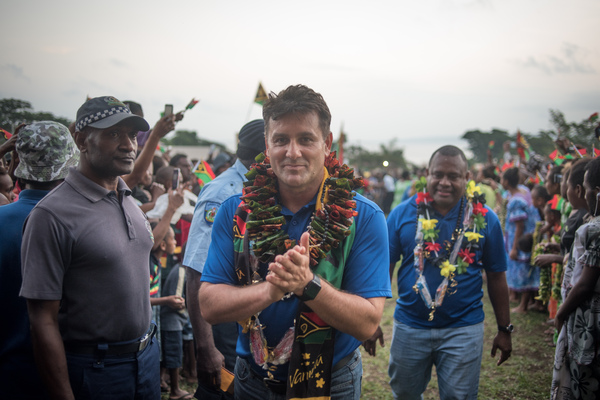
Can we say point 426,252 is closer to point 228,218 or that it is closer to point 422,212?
point 422,212

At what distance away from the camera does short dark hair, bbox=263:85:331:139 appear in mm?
2260

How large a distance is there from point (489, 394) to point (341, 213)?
4.28 m

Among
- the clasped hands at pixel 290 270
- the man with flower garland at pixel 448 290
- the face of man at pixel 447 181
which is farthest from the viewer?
the face of man at pixel 447 181

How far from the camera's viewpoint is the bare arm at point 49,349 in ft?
7.15

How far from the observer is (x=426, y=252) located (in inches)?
150

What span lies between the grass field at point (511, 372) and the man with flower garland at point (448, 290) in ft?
5.43

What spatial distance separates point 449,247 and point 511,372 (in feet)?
10.5

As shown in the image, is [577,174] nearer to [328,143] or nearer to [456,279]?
[456,279]

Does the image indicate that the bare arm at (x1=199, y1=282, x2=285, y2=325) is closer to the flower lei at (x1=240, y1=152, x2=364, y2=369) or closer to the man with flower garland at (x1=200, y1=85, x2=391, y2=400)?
the man with flower garland at (x1=200, y1=85, x2=391, y2=400)

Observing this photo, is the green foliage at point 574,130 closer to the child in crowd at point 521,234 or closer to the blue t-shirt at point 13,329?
the child in crowd at point 521,234

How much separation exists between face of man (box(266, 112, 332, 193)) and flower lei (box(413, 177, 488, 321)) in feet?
6.29

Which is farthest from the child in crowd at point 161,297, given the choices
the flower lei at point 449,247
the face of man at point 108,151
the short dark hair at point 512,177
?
the short dark hair at point 512,177

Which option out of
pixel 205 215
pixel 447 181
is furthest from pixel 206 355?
pixel 447 181

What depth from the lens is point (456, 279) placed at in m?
3.68
